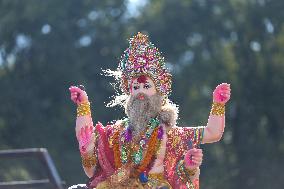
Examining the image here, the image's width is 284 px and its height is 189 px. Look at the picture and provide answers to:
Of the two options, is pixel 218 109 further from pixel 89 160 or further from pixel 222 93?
pixel 89 160

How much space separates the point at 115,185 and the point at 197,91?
560 inches

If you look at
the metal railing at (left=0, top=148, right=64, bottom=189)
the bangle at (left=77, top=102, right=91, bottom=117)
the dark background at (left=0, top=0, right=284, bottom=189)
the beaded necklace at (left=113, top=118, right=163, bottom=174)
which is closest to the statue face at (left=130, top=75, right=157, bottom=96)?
the beaded necklace at (left=113, top=118, right=163, bottom=174)

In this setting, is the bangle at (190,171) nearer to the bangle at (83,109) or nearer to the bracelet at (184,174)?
the bracelet at (184,174)

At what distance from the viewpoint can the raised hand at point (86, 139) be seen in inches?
157

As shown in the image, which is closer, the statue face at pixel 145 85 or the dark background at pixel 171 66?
the statue face at pixel 145 85

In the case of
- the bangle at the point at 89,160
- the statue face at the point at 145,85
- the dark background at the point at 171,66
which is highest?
the dark background at the point at 171,66

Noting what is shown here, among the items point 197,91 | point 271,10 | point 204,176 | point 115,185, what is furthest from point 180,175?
point 271,10

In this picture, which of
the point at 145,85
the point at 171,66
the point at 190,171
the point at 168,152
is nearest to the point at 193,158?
the point at 190,171

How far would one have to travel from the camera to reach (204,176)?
16.8 metres

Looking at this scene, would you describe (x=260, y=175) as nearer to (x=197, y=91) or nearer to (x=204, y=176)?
(x=204, y=176)

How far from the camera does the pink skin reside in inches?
157

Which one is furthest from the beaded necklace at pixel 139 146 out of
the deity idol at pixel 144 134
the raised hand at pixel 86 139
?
the raised hand at pixel 86 139

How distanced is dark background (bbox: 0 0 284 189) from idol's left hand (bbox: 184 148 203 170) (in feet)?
41.7

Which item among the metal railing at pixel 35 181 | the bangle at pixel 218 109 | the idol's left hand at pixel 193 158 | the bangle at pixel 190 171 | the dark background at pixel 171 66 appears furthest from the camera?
the dark background at pixel 171 66
